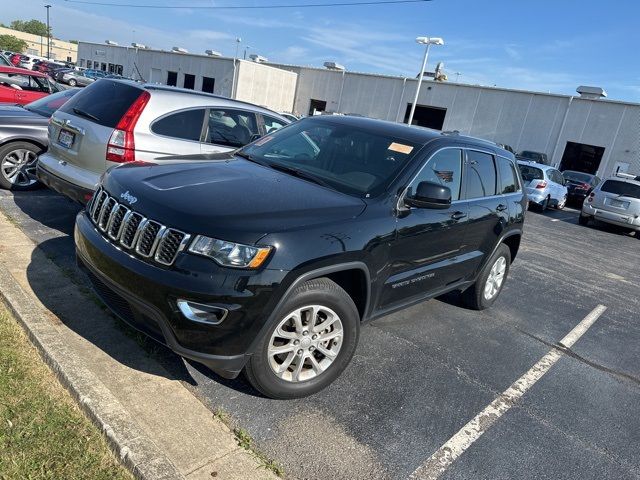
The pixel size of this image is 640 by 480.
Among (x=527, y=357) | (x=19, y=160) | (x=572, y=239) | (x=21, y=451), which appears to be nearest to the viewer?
(x=21, y=451)

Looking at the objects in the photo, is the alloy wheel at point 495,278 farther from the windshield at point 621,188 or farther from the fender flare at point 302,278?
the windshield at point 621,188

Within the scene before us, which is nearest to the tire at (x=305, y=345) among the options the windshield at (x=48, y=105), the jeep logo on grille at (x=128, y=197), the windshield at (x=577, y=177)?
the jeep logo on grille at (x=128, y=197)

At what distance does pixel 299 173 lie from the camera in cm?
369

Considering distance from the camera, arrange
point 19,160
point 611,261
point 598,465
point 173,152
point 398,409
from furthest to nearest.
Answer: point 611,261, point 19,160, point 173,152, point 398,409, point 598,465

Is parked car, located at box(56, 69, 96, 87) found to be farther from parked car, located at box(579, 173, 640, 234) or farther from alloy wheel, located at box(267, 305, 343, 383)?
alloy wheel, located at box(267, 305, 343, 383)

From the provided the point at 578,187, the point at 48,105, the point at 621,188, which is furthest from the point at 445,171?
the point at 578,187

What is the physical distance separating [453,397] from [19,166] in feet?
19.7

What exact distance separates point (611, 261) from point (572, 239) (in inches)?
75.9

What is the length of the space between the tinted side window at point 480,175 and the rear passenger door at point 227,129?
2455 mm

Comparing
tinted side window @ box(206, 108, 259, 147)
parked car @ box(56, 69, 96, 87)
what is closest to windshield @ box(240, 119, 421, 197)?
tinted side window @ box(206, 108, 259, 147)

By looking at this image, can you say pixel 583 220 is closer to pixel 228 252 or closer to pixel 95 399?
Answer: pixel 228 252

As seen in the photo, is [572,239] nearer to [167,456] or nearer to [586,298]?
[586,298]

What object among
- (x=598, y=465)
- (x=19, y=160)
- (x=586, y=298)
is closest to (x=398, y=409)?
(x=598, y=465)

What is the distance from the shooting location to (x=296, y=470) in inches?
100
